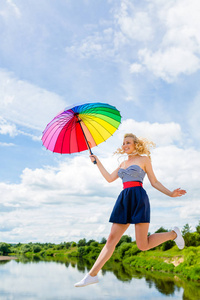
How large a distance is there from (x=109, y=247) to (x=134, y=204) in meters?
0.57

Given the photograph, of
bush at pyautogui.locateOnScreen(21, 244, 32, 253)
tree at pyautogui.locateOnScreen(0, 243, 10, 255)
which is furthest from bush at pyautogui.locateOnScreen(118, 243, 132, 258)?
bush at pyautogui.locateOnScreen(21, 244, 32, 253)

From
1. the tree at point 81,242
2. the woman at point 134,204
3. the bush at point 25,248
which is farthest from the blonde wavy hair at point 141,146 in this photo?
the bush at point 25,248

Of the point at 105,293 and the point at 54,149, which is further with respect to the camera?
the point at 105,293

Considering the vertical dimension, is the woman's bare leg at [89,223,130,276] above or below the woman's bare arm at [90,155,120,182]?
below

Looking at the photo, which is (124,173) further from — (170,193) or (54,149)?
(54,149)

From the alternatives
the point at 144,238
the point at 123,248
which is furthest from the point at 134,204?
the point at 123,248

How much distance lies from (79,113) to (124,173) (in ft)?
3.70

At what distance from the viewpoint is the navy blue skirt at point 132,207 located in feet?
11.5

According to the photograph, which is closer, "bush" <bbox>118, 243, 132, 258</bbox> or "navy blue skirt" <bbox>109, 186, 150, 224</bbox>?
"navy blue skirt" <bbox>109, 186, 150, 224</bbox>

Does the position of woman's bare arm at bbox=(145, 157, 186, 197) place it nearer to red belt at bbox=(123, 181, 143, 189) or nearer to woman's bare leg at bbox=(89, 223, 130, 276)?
red belt at bbox=(123, 181, 143, 189)

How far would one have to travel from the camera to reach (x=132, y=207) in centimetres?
358

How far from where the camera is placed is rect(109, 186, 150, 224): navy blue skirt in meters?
3.52

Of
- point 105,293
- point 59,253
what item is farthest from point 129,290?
point 59,253

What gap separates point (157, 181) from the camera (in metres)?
3.89
